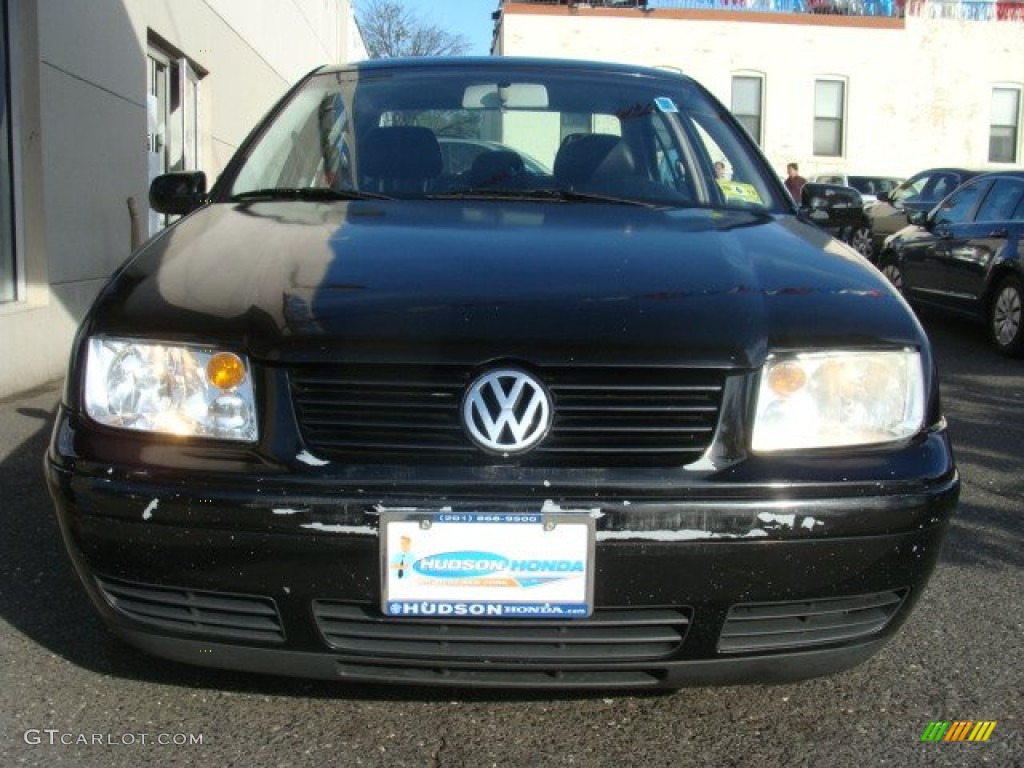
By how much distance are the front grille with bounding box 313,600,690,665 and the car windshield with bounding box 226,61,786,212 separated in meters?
1.48

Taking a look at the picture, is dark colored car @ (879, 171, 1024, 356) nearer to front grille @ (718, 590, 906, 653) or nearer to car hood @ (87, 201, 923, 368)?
car hood @ (87, 201, 923, 368)

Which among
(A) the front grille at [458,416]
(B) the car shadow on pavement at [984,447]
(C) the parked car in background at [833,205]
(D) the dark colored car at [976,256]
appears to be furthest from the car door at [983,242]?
(A) the front grille at [458,416]

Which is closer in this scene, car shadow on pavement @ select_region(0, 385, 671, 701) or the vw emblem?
the vw emblem

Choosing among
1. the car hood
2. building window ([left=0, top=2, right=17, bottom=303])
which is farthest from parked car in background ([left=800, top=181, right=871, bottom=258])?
building window ([left=0, top=2, right=17, bottom=303])

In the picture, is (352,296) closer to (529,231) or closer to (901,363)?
(529,231)

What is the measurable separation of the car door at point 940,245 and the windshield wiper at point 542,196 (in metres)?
6.86

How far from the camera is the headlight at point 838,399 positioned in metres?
2.34

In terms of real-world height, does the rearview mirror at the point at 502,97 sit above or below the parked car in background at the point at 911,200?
above

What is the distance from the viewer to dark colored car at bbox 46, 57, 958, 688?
221 cm

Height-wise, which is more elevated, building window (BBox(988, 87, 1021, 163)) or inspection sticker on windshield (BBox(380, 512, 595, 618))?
building window (BBox(988, 87, 1021, 163))

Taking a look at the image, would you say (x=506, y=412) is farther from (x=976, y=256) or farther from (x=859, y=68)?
(x=859, y=68)

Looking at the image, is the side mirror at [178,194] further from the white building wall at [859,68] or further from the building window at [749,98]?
the building window at [749,98]

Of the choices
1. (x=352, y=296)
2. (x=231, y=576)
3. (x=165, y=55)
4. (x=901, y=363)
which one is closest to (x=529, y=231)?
(x=352, y=296)

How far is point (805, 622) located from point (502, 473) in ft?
2.35
